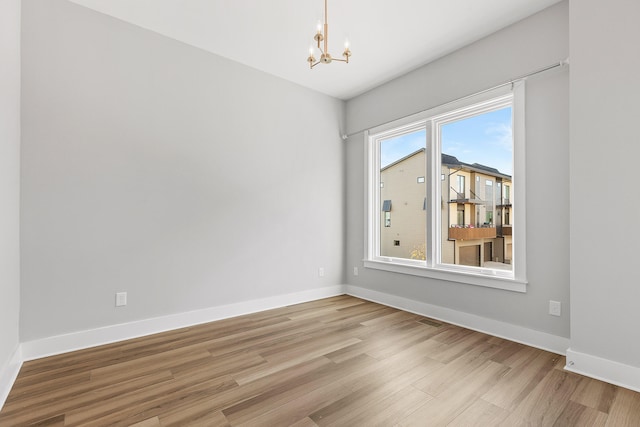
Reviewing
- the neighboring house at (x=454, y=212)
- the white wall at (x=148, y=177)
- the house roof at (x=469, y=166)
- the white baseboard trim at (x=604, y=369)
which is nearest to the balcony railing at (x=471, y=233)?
the neighboring house at (x=454, y=212)

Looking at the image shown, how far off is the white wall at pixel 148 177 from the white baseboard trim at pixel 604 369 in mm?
2801

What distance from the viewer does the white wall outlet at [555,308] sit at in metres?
2.51

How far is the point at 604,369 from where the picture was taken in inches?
82.0

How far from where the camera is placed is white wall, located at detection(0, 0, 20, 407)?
192cm

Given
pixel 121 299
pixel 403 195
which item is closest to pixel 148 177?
pixel 121 299

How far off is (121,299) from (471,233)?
3535 millimetres

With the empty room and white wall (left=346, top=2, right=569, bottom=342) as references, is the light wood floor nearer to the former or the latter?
the empty room

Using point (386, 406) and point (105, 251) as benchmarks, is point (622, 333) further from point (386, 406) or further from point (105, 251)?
point (105, 251)

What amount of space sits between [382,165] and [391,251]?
47.6 inches

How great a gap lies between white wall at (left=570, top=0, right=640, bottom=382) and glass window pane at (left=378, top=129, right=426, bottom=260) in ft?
5.34

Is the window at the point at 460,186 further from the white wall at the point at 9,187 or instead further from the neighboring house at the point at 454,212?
the white wall at the point at 9,187

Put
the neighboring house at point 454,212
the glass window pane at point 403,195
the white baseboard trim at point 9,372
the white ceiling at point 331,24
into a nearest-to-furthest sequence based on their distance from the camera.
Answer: the white baseboard trim at point 9,372
the white ceiling at point 331,24
the neighboring house at point 454,212
the glass window pane at point 403,195

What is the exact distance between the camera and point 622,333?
2.02m

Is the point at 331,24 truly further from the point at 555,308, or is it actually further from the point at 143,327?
the point at 143,327
